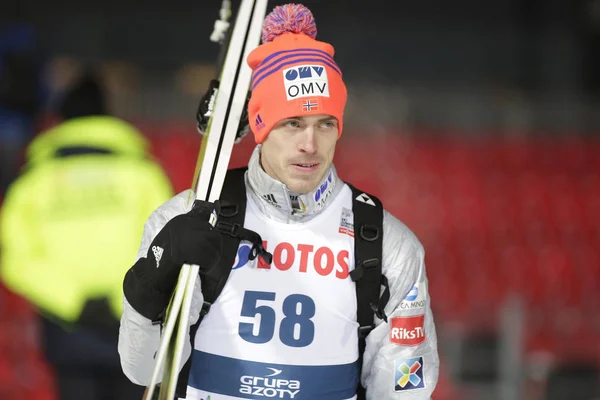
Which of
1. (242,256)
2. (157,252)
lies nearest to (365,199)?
(242,256)

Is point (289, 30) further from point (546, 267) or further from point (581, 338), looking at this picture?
point (546, 267)

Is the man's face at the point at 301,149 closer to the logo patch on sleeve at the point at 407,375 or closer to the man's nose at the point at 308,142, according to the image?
the man's nose at the point at 308,142

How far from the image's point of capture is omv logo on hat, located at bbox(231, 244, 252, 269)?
7.19 ft

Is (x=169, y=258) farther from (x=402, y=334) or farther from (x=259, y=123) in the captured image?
(x=402, y=334)

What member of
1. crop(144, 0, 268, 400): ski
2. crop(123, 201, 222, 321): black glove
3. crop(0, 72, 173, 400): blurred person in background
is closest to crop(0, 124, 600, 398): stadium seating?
crop(0, 72, 173, 400): blurred person in background

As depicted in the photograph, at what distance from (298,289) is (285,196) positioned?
0.68 ft

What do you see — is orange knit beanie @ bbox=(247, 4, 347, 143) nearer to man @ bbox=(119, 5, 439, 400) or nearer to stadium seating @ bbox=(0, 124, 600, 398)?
man @ bbox=(119, 5, 439, 400)

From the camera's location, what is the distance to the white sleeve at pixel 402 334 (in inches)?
85.7

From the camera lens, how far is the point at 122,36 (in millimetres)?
12258

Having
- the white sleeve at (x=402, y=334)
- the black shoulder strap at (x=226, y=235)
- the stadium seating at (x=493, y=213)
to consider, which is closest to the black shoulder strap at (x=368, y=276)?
the white sleeve at (x=402, y=334)

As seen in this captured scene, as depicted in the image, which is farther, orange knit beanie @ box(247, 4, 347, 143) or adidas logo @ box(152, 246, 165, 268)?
orange knit beanie @ box(247, 4, 347, 143)

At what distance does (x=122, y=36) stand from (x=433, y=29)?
4055 mm

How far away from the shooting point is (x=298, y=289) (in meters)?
2.20

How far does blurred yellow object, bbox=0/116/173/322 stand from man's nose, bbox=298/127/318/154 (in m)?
1.62
